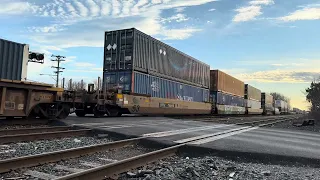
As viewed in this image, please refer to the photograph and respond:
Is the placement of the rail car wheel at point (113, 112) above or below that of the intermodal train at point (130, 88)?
below

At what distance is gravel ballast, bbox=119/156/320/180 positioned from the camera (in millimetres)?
4754

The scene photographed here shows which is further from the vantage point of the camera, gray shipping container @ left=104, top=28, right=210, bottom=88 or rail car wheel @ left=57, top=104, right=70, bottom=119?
gray shipping container @ left=104, top=28, right=210, bottom=88

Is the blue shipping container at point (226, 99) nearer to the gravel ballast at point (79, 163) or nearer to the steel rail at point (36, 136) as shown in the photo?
the steel rail at point (36, 136)

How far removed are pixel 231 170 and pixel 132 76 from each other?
1258 cm

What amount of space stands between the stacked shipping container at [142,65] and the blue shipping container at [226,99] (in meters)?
7.31

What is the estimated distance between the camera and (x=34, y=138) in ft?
25.4

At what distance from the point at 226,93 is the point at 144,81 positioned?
1716 cm

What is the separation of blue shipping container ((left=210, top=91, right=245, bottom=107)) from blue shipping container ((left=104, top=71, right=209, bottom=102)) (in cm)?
652

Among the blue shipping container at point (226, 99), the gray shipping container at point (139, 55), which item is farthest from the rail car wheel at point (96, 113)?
the blue shipping container at point (226, 99)

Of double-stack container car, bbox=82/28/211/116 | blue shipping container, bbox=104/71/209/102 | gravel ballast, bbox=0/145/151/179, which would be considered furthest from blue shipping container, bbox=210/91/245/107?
gravel ballast, bbox=0/145/151/179

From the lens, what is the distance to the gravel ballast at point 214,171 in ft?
15.6

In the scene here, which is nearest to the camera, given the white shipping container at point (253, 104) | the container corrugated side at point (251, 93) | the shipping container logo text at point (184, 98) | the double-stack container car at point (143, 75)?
the double-stack container car at point (143, 75)

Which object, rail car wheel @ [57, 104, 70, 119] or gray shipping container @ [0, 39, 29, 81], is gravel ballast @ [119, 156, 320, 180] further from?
gray shipping container @ [0, 39, 29, 81]

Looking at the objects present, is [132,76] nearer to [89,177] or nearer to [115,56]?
[115,56]
